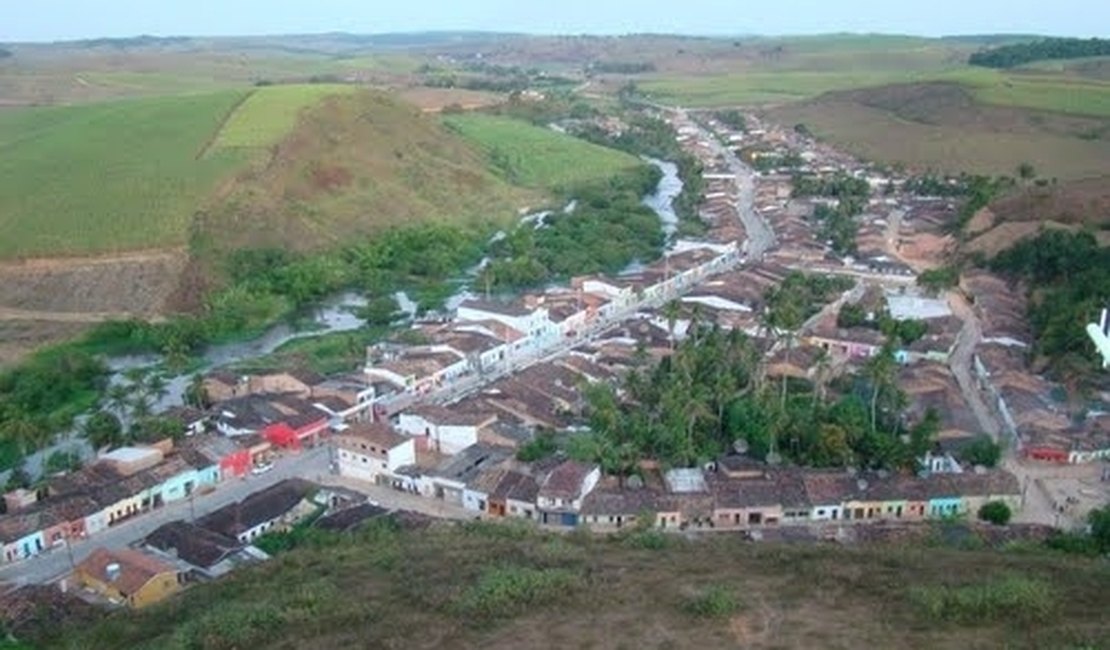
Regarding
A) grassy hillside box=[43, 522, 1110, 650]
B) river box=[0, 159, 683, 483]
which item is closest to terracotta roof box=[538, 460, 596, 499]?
grassy hillside box=[43, 522, 1110, 650]

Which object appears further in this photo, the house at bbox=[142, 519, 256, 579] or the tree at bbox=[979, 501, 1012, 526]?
the tree at bbox=[979, 501, 1012, 526]

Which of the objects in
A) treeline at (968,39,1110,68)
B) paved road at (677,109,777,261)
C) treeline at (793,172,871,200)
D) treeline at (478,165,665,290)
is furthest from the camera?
treeline at (968,39,1110,68)

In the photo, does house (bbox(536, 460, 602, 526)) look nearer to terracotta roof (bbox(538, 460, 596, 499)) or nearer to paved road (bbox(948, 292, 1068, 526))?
terracotta roof (bbox(538, 460, 596, 499))

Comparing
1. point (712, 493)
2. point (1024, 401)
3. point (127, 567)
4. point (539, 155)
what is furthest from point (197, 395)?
point (539, 155)

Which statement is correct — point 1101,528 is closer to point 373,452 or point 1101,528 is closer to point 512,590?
point 512,590

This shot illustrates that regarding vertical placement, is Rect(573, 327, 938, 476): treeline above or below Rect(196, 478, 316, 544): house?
above

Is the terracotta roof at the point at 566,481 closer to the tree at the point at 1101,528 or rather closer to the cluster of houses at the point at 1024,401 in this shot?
the tree at the point at 1101,528

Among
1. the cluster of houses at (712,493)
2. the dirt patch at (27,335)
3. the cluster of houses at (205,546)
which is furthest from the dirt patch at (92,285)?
the cluster of houses at (712,493)
